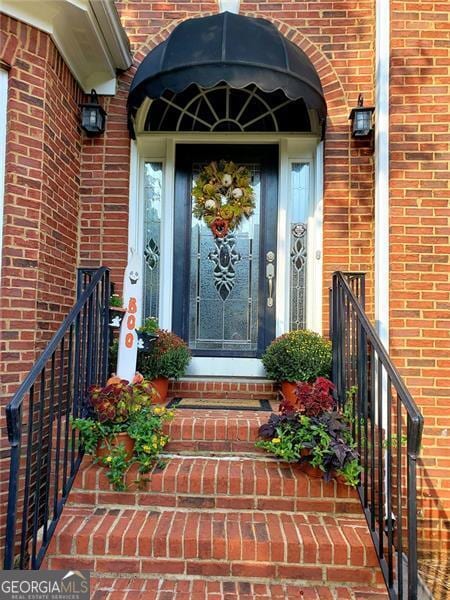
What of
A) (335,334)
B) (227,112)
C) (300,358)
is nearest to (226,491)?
(300,358)

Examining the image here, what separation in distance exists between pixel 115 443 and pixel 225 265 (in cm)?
206

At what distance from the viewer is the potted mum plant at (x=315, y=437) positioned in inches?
91.2

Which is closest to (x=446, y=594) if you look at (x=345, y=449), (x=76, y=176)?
(x=345, y=449)

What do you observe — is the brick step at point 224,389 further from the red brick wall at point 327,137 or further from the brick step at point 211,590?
the brick step at point 211,590

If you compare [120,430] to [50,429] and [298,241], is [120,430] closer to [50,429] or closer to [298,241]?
[50,429]

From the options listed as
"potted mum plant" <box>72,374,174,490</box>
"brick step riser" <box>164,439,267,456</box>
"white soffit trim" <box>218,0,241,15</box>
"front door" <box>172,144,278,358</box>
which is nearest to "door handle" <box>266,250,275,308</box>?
"front door" <box>172,144,278,358</box>

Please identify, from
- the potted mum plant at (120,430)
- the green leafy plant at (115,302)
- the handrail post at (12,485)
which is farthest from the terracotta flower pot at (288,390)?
the handrail post at (12,485)

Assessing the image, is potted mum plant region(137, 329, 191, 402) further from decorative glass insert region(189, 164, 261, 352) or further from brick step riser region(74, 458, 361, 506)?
brick step riser region(74, 458, 361, 506)

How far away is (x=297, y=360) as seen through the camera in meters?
3.18

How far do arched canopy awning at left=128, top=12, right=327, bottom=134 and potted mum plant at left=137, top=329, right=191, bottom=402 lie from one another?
76.3 inches

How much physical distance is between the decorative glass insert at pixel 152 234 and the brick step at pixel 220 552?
2.13m

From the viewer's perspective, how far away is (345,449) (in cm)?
231

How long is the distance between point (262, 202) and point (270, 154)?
0.47 m

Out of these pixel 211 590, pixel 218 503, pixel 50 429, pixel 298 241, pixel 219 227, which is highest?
pixel 219 227
